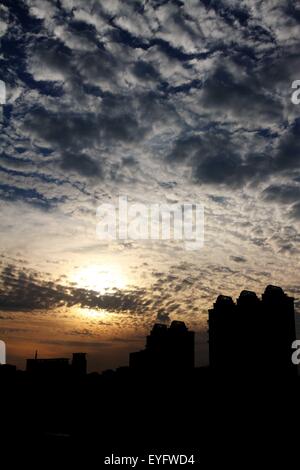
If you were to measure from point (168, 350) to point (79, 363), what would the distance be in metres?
21.3

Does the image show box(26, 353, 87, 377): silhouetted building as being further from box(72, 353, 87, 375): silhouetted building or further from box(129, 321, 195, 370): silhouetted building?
box(129, 321, 195, 370): silhouetted building

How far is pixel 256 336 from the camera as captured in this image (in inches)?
861

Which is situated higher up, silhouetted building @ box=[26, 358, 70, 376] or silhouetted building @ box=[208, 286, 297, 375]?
silhouetted building @ box=[208, 286, 297, 375]

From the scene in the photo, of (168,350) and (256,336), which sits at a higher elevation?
(256,336)

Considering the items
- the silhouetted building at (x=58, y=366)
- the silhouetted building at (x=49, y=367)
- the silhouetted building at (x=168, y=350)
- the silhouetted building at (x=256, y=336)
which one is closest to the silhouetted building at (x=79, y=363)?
the silhouetted building at (x=58, y=366)

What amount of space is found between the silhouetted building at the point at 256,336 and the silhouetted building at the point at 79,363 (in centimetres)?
2712

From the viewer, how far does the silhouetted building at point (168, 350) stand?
28.9 meters

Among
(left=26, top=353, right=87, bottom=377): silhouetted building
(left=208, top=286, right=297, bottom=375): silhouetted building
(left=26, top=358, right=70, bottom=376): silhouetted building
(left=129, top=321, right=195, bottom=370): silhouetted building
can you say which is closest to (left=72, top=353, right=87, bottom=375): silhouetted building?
(left=26, top=353, right=87, bottom=377): silhouetted building

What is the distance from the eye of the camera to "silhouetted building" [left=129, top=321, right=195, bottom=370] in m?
28.9

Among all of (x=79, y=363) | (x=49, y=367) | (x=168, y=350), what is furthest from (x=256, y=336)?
(x=49, y=367)

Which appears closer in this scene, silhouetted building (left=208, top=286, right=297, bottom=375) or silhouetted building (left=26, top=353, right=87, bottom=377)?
silhouetted building (left=208, top=286, right=297, bottom=375)

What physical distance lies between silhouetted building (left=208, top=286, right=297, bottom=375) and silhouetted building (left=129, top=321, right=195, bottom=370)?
196 inches

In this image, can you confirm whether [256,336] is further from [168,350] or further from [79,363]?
[79,363]
